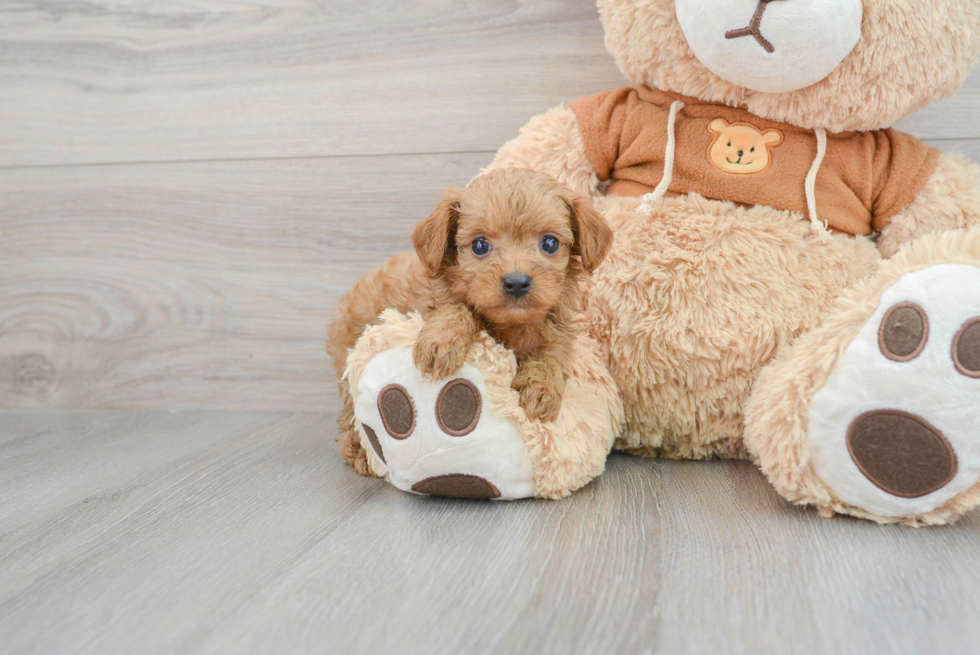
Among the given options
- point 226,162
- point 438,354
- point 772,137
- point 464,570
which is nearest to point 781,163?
point 772,137

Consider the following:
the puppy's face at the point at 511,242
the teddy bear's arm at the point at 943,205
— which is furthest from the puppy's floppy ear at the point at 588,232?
the teddy bear's arm at the point at 943,205

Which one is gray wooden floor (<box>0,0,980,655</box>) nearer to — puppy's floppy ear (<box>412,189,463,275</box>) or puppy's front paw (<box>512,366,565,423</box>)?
puppy's front paw (<box>512,366,565,423</box>)

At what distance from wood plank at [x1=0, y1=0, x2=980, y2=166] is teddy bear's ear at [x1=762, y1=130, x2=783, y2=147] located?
0.37 metres

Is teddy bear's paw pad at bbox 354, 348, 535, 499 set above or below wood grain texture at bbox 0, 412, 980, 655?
above

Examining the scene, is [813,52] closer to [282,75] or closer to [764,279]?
[764,279]

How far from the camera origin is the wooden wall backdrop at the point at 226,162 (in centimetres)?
140

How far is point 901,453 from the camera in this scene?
0.83 meters

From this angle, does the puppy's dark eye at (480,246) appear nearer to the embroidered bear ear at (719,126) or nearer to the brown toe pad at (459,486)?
the brown toe pad at (459,486)

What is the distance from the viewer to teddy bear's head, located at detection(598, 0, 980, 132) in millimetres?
925

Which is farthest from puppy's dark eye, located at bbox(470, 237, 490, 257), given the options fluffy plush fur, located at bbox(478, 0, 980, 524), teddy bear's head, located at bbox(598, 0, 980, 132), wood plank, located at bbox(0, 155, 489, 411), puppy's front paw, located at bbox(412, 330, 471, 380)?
wood plank, located at bbox(0, 155, 489, 411)

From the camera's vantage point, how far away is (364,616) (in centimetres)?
68

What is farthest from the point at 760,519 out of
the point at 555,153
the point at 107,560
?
the point at 107,560

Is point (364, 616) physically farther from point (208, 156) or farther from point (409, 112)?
point (208, 156)

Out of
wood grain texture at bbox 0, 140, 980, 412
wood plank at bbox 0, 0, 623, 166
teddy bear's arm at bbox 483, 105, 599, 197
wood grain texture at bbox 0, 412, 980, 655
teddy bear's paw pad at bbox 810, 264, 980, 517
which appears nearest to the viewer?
wood grain texture at bbox 0, 412, 980, 655
